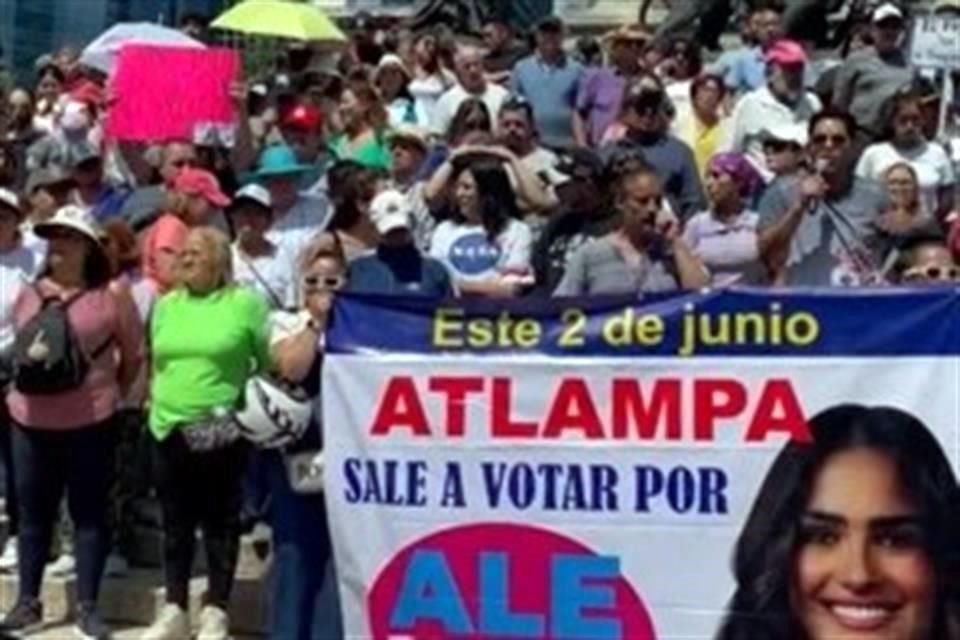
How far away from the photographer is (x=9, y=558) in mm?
12164

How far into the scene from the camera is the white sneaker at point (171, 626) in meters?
10.9

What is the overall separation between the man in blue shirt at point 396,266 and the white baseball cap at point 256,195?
1.40 meters

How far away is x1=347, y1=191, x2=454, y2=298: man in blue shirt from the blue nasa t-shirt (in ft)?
2.70

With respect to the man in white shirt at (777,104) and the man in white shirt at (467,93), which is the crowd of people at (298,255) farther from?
the man in white shirt at (467,93)

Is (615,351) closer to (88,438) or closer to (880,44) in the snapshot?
(88,438)

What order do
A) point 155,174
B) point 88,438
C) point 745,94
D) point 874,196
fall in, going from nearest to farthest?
point 88,438, point 874,196, point 155,174, point 745,94

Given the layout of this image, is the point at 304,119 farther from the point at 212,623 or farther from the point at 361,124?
the point at 212,623

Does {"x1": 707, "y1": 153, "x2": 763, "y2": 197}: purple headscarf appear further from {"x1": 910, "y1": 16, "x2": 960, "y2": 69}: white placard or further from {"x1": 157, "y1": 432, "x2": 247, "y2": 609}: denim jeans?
{"x1": 157, "y1": 432, "x2": 247, "y2": 609}: denim jeans

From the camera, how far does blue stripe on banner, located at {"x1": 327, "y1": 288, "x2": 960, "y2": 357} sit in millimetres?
7883

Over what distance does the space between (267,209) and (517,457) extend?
4202 mm

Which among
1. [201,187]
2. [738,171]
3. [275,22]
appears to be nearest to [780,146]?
[738,171]

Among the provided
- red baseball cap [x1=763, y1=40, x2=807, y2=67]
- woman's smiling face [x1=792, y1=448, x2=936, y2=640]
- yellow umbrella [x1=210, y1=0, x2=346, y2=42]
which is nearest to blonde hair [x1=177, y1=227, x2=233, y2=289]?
woman's smiling face [x1=792, y1=448, x2=936, y2=640]

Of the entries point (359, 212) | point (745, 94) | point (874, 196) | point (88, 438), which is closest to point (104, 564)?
point (88, 438)

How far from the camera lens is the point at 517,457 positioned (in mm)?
8289
